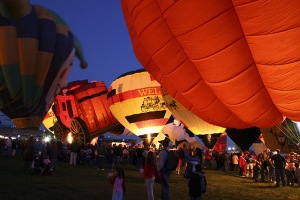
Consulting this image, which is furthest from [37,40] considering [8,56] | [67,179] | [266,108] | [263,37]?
[263,37]

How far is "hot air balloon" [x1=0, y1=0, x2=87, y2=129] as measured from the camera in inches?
764

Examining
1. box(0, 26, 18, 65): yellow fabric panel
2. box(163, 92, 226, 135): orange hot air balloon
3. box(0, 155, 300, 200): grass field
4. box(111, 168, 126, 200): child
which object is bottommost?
box(0, 155, 300, 200): grass field

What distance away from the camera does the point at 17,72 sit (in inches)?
770

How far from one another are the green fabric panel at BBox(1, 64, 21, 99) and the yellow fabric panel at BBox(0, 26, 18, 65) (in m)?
0.25

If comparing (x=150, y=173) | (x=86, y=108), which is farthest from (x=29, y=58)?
(x=150, y=173)

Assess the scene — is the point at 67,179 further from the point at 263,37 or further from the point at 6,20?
the point at 6,20

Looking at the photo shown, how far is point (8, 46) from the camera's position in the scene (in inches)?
754

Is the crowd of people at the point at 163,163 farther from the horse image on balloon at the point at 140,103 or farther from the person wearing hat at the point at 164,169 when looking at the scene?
the horse image on balloon at the point at 140,103

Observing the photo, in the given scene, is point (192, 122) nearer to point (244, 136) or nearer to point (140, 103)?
point (140, 103)

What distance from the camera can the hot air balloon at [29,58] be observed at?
19406 mm

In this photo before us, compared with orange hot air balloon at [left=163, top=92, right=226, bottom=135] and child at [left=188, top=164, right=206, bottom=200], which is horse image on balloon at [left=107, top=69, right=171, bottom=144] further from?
child at [left=188, top=164, right=206, bottom=200]

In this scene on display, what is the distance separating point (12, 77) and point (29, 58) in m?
1.26

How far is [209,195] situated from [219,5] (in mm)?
5013

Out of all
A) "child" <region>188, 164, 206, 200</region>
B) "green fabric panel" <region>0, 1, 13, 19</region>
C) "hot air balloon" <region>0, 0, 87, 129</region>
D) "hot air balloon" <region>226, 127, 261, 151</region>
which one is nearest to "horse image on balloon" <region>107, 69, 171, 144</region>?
"hot air balloon" <region>0, 0, 87, 129</region>
